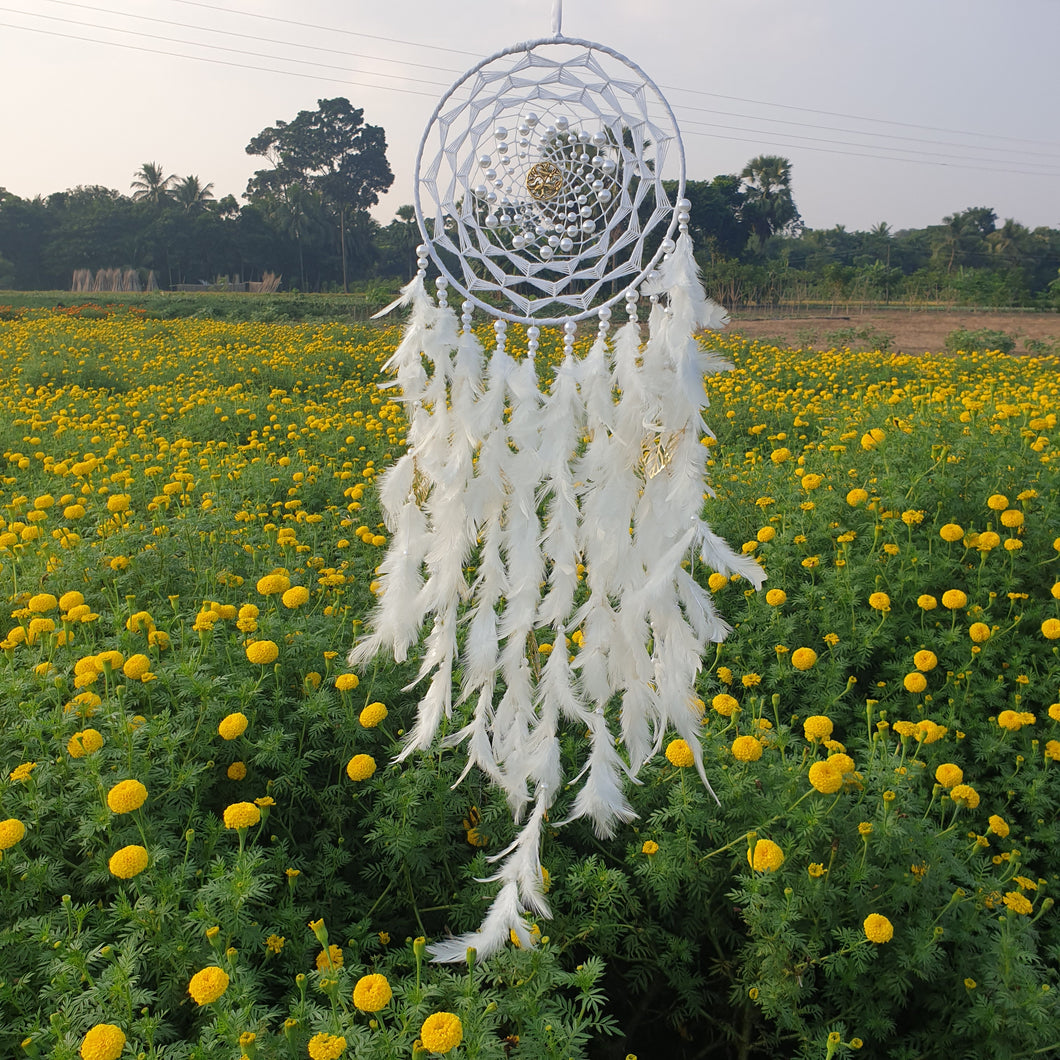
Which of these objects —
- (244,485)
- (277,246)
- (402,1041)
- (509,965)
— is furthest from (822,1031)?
(277,246)

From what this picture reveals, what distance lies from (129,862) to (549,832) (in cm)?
120

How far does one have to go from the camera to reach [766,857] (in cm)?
174

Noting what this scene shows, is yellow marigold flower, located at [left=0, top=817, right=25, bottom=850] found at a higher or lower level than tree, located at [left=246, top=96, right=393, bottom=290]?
lower

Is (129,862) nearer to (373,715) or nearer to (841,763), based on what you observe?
(373,715)

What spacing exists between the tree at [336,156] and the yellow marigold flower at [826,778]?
58.9 meters

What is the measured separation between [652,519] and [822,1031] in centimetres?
140

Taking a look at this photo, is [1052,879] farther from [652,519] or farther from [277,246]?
[277,246]

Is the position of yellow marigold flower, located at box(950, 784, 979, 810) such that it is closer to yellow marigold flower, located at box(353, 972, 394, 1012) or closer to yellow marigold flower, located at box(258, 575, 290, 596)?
yellow marigold flower, located at box(353, 972, 394, 1012)

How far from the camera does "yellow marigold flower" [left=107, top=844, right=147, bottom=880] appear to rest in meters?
1.72

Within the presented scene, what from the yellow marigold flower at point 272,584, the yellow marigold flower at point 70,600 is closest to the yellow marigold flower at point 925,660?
the yellow marigold flower at point 272,584

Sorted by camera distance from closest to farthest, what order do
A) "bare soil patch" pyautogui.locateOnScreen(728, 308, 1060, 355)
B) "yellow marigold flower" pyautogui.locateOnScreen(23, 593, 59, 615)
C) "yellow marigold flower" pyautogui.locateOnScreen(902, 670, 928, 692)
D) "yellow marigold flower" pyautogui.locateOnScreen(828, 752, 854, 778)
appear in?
"yellow marigold flower" pyautogui.locateOnScreen(828, 752, 854, 778) → "yellow marigold flower" pyautogui.locateOnScreen(902, 670, 928, 692) → "yellow marigold flower" pyautogui.locateOnScreen(23, 593, 59, 615) → "bare soil patch" pyautogui.locateOnScreen(728, 308, 1060, 355)

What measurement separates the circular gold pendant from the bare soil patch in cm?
1311

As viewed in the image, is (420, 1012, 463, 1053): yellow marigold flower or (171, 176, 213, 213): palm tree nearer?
(420, 1012, 463, 1053): yellow marigold flower

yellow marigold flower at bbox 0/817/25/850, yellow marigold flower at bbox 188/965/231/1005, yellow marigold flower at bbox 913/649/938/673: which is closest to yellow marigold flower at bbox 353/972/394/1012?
yellow marigold flower at bbox 188/965/231/1005
